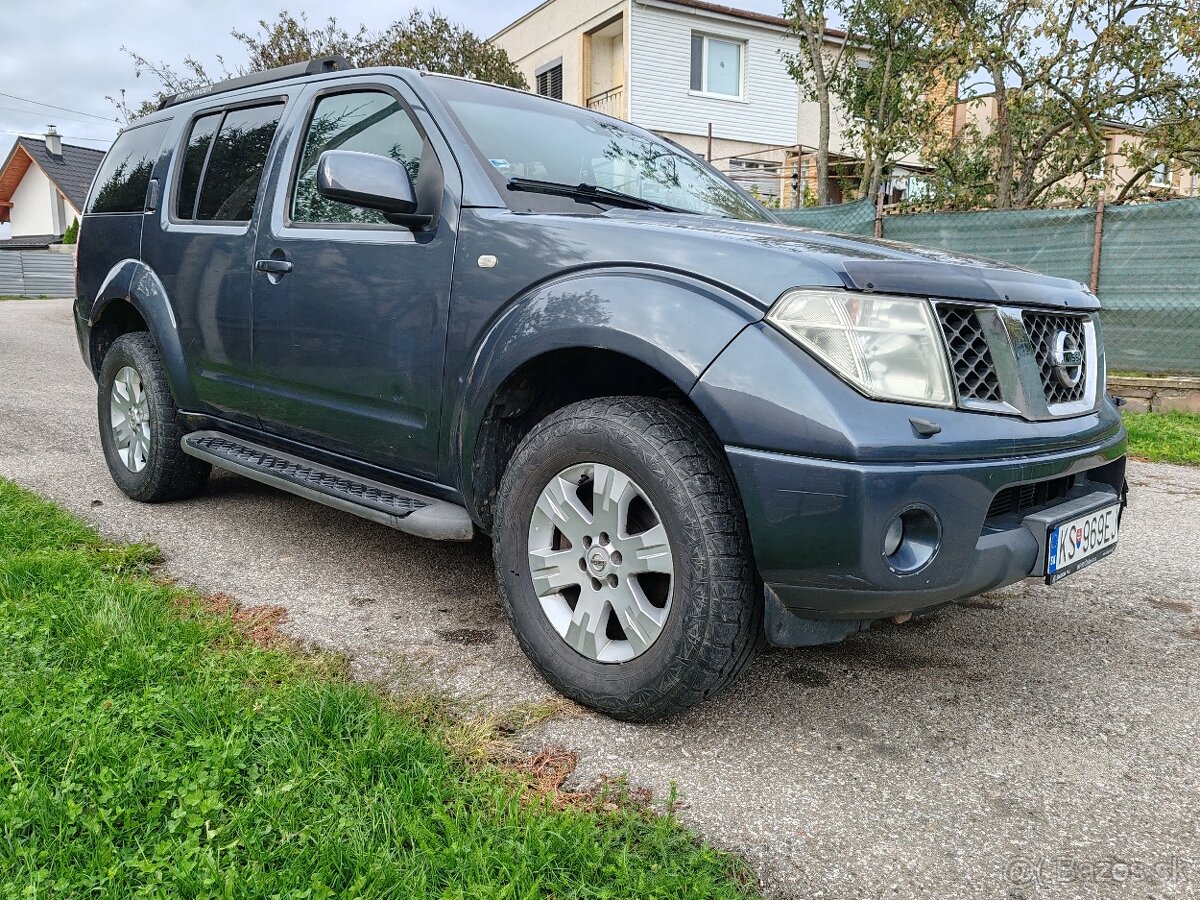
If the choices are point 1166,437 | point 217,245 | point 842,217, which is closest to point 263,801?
point 217,245

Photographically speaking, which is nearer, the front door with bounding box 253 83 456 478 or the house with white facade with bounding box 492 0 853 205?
the front door with bounding box 253 83 456 478

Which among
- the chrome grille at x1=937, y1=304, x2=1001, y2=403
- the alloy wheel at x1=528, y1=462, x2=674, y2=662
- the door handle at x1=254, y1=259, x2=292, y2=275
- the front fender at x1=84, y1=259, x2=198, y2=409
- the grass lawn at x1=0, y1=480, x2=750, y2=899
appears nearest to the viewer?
the grass lawn at x1=0, y1=480, x2=750, y2=899

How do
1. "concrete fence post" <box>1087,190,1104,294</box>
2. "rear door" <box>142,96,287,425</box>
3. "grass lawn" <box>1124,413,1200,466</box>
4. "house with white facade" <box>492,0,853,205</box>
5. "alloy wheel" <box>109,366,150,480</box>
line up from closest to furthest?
"rear door" <box>142,96,287,425</box>, "alloy wheel" <box>109,366,150,480</box>, "grass lawn" <box>1124,413,1200,466</box>, "concrete fence post" <box>1087,190,1104,294</box>, "house with white facade" <box>492,0,853,205</box>

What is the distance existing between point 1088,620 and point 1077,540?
107cm

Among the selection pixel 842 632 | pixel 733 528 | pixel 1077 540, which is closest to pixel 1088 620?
pixel 1077 540

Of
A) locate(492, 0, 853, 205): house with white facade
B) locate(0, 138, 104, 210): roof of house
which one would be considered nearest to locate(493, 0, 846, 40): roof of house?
locate(492, 0, 853, 205): house with white facade

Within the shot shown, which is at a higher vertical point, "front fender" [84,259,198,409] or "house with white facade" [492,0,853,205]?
"house with white facade" [492,0,853,205]

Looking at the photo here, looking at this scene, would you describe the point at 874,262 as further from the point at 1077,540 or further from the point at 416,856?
the point at 416,856

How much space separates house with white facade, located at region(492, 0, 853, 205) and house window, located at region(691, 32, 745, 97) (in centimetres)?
2

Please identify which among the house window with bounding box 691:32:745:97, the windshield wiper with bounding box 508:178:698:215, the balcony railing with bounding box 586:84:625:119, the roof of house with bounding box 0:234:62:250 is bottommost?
the windshield wiper with bounding box 508:178:698:215

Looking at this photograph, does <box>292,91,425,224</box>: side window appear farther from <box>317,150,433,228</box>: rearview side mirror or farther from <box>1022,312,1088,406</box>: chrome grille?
<box>1022,312,1088,406</box>: chrome grille

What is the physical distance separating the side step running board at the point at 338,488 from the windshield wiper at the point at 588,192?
3.44 feet

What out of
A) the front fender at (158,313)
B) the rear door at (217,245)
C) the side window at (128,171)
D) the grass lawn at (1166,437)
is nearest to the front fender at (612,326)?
the rear door at (217,245)

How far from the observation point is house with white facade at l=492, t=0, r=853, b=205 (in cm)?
1972
